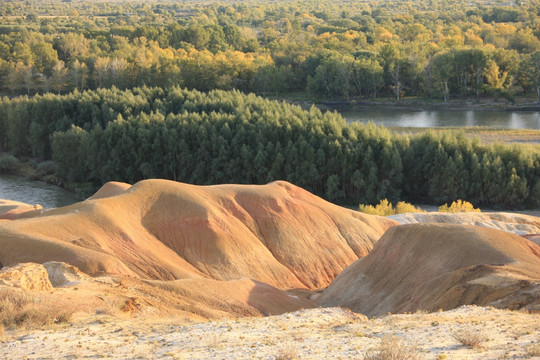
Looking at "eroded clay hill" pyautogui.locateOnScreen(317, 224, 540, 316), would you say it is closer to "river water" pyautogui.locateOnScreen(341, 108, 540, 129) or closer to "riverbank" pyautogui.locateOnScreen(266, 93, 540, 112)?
"river water" pyautogui.locateOnScreen(341, 108, 540, 129)

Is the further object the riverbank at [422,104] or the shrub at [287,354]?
the riverbank at [422,104]

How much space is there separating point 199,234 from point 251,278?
14.8ft

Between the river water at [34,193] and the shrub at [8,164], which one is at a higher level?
the shrub at [8,164]

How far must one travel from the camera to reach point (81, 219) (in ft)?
125

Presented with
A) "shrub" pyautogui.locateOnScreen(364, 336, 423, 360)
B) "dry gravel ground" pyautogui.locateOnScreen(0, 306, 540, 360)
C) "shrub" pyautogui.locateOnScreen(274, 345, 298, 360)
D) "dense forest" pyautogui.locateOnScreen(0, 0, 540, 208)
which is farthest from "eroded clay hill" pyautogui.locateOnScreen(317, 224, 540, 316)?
"dense forest" pyautogui.locateOnScreen(0, 0, 540, 208)

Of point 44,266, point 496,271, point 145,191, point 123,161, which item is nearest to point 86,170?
point 123,161

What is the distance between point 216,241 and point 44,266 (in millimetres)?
13473

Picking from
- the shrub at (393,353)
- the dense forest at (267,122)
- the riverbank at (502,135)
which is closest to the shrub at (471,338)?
the shrub at (393,353)

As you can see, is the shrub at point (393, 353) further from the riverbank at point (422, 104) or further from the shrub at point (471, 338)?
the riverbank at point (422, 104)

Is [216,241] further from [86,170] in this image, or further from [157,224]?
[86,170]

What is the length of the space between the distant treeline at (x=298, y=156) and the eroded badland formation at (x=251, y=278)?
18731 mm

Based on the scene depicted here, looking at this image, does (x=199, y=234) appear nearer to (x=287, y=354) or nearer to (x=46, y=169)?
(x=287, y=354)

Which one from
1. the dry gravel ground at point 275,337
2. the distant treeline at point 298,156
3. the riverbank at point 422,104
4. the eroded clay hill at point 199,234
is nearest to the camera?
the dry gravel ground at point 275,337

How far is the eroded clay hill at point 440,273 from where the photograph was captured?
2728cm
